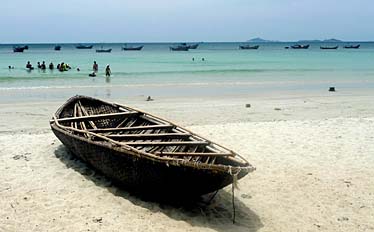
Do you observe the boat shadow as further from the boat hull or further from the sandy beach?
the boat hull

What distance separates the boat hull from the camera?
5.89 meters

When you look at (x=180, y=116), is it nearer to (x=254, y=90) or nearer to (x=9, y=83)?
(x=254, y=90)

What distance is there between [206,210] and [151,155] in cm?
114

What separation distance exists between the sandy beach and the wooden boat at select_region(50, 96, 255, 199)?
35 centimetres

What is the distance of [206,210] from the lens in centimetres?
654

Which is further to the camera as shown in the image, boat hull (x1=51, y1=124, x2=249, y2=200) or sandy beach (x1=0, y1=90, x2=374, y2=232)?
sandy beach (x1=0, y1=90, x2=374, y2=232)

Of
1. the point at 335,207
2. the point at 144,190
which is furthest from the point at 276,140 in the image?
the point at 144,190

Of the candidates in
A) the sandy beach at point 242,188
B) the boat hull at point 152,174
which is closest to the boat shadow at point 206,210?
the sandy beach at point 242,188

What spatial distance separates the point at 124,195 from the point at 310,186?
297 centimetres

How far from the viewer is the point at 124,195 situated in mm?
6957

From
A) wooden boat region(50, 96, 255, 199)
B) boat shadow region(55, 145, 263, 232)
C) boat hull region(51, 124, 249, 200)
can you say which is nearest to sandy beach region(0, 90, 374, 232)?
boat shadow region(55, 145, 263, 232)

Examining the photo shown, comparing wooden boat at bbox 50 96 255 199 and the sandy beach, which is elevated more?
wooden boat at bbox 50 96 255 199

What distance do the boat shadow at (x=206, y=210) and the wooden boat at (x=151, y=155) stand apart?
0.15 m

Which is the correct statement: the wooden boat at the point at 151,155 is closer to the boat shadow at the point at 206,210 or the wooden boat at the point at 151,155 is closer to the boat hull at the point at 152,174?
the boat hull at the point at 152,174
